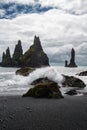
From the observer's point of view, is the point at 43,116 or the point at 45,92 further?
the point at 45,92

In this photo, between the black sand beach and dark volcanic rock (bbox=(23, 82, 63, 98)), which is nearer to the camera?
the black sand beach

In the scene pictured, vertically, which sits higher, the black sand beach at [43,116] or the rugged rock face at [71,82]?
the rugged rock face at [71,82]

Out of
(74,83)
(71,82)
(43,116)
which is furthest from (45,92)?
(71,82)

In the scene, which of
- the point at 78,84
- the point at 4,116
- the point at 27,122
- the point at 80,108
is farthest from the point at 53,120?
the point at 78,84

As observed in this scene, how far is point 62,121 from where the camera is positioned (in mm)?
15172

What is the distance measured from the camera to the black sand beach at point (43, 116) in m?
13.9

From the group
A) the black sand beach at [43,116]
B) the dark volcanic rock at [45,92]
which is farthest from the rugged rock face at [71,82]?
the black sand beach at [43,116]

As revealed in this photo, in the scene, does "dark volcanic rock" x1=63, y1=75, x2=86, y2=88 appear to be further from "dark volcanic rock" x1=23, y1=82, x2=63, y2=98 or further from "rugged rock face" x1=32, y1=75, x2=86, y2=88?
"dark volcanic rock" x1=23, y1=82, x2=63, y2=98

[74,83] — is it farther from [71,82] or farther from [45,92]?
[45,92]

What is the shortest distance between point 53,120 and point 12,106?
5333 mm

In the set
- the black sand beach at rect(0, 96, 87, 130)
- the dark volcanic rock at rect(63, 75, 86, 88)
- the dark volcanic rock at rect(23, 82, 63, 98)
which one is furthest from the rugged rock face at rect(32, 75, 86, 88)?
the black sand beach at rect(0, 96, 87, 130)

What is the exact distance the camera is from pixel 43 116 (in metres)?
16.4

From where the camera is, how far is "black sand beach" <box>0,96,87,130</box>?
548 inches

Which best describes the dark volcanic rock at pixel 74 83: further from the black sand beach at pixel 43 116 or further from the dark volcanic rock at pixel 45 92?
the black sand beach at pixel 43 116
